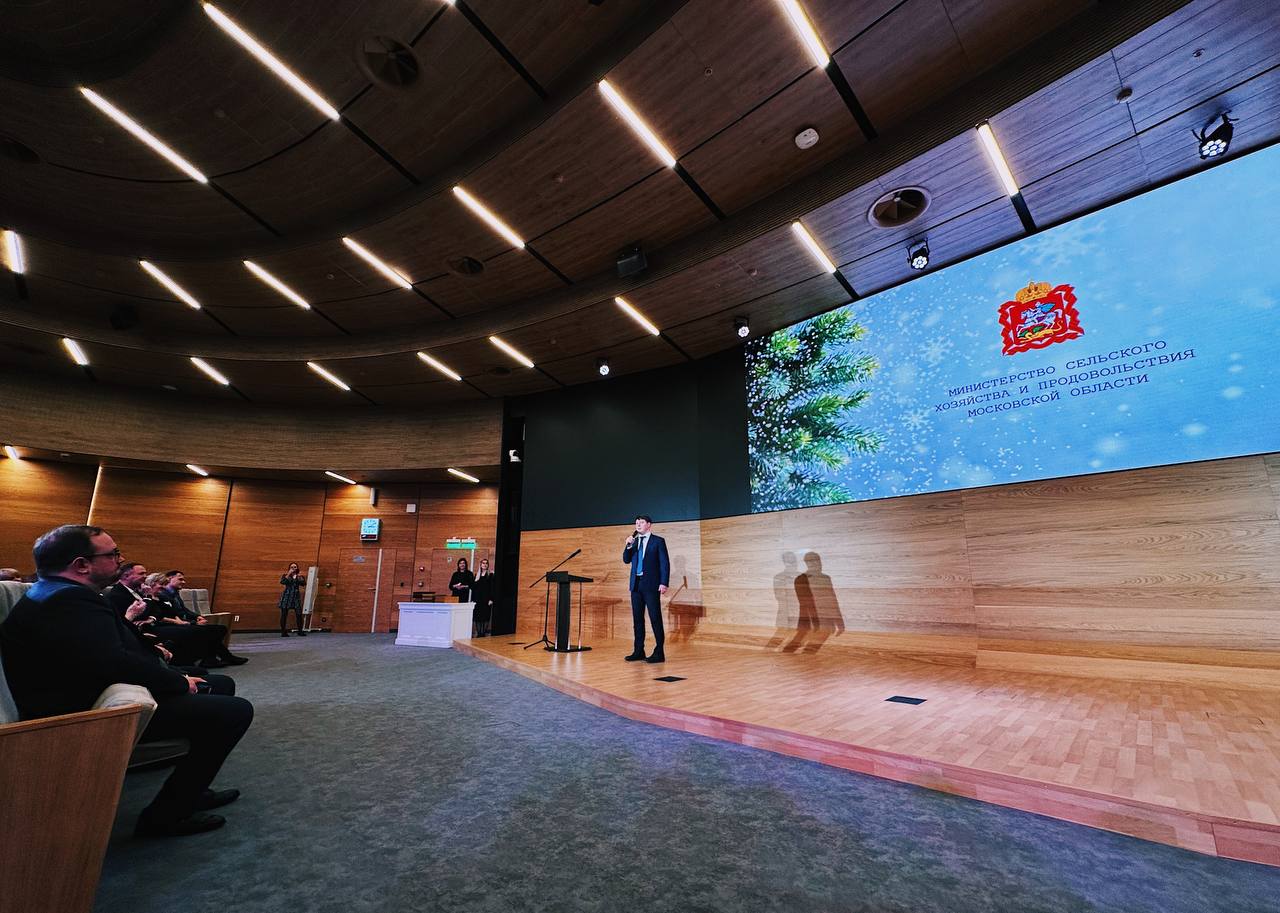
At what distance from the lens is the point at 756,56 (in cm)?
360

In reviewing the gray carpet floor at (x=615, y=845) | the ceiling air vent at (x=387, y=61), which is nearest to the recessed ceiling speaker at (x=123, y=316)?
the ceiling air vent at (x=387, y=61)

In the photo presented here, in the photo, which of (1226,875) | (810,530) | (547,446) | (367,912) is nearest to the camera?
(367,912)

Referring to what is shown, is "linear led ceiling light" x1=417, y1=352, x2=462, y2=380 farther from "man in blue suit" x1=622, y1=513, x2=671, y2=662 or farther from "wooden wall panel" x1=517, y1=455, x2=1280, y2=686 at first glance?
"wooden wall panel" x1=517, y1=455, x2=1280, y2=686

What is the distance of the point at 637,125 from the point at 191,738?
452 cm

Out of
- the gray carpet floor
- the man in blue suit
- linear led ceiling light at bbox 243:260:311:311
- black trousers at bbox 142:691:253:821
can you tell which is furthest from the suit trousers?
linear led ceiling light at bbox 243:260:311:311

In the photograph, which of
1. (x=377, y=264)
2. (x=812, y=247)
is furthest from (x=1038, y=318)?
(x=377, y=264)

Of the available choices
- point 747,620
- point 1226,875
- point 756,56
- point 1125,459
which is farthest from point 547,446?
point 1226,875

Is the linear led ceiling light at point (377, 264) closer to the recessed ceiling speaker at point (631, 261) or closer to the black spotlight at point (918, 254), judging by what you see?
the recessed ceiling speaker at point (631, 261)

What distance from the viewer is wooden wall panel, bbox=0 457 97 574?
843cm

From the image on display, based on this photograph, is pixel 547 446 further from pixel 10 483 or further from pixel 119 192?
pixel 10 483

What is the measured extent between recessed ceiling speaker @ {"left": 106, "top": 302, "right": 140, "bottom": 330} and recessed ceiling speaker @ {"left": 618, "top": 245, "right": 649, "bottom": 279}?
648cm

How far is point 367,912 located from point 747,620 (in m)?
5.21

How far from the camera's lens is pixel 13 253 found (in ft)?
18.7

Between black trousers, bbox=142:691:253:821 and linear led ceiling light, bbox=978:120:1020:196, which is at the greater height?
linear led ceiling light, bbox=978:120:1020:196
